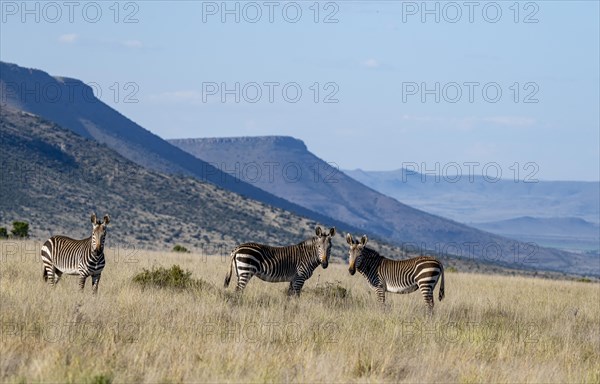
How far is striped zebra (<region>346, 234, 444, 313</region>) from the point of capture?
18.5 meters

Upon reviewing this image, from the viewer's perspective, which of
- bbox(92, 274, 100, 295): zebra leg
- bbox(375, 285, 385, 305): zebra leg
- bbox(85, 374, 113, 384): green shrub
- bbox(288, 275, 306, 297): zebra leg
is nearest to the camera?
bbox(85, 374, 113, 384): green shrub

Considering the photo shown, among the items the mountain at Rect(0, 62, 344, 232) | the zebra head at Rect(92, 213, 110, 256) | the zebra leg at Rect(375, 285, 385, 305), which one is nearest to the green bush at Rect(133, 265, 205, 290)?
the zebra head at Rect(92, 213, 110, 256)

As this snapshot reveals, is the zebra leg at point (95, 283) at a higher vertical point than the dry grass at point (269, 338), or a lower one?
higher

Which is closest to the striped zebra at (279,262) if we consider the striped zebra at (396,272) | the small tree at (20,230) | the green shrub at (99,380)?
the striped zebra at (396,272)

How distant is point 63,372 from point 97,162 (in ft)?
274

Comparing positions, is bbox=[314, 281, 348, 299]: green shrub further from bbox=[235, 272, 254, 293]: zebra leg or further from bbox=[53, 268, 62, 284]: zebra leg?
bbox=[53, 268, 62, 284]: zebra leg

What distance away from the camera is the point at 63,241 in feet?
59.7

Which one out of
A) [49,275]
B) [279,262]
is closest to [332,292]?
[279,262]

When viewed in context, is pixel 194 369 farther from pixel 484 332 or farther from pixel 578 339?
pixel 578 339

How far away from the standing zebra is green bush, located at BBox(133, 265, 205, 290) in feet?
5.00

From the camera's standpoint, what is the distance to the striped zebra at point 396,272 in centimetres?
1850

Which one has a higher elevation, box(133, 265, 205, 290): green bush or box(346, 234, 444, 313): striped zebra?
box(346, 234, 444, 313): striped zebra

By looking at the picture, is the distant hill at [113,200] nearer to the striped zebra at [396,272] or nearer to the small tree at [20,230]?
the small tree at [20,230]

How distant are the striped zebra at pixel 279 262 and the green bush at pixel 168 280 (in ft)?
2.38
